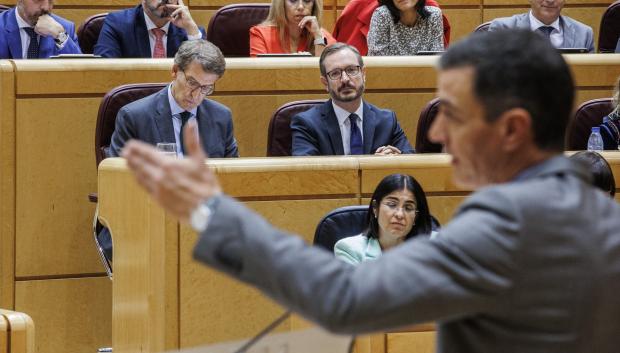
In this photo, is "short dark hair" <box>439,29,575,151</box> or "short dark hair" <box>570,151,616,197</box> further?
"short dark hair" <box>570,151,616,197</box>

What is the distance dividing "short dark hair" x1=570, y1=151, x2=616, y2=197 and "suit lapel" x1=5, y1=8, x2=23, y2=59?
2.02 m

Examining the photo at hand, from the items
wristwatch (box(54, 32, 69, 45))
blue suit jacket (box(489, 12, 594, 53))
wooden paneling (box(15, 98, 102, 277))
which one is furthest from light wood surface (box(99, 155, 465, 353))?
blue suit jacket (box(489, 12, 594, 53))

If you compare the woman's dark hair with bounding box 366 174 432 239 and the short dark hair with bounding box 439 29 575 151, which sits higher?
the short dark hair with bounding box 439 29 575 151

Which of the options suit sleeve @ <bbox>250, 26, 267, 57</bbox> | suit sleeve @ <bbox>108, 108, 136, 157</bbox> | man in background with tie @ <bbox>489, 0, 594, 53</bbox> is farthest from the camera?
man in background with tie @ <bbox>489, 0, 594, 53</bbox>

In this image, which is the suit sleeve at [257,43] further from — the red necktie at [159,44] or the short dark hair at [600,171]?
the short dark hair at [600,171]

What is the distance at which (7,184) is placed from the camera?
3225 millimetres

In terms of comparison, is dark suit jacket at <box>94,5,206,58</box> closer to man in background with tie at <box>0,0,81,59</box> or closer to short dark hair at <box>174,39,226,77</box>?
man in background with tie at <box>0,0,81,59</box>

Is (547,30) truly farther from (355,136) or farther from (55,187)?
(55,187)

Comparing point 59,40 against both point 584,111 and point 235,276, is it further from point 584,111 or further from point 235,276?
point 235,276

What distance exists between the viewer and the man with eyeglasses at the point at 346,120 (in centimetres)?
327

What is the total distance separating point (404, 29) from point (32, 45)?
4.45 feet

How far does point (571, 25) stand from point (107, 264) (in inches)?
83.5

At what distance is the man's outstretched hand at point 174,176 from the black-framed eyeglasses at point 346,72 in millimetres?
2588

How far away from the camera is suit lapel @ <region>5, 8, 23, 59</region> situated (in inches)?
146
